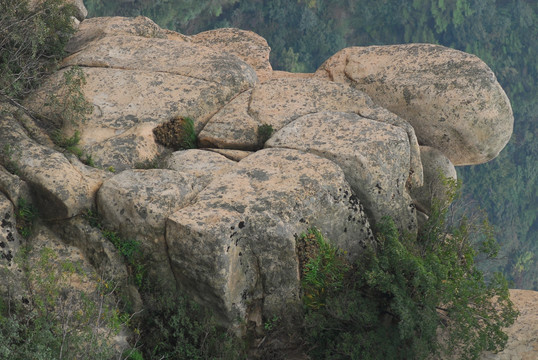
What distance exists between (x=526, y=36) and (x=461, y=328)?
45.2m

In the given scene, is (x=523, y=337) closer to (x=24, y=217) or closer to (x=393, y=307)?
(x=393, y=307)

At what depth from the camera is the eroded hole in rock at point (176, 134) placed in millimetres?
11055

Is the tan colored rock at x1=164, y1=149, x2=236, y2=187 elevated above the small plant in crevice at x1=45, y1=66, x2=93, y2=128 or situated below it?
below

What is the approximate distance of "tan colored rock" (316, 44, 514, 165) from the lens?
38.8 feet

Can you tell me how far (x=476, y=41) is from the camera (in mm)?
48312

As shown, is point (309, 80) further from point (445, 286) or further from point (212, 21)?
point (212, 21)

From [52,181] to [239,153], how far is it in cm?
319

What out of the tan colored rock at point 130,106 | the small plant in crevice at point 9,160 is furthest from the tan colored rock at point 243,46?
the small plant in crevice at point 9,160

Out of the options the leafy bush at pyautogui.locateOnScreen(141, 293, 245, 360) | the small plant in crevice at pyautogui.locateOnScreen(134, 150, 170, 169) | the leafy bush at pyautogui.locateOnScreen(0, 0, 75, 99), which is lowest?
the leafy bush at pyautogui.locateOnScreen(141, 293, 245, 360)

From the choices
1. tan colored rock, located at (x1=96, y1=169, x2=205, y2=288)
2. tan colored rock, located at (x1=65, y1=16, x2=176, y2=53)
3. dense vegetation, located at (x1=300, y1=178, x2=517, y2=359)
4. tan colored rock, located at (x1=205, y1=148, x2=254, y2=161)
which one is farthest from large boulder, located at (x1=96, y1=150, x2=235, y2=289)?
tan colored rock, located at (x1=65, y1=16, x2=176, y2=53)

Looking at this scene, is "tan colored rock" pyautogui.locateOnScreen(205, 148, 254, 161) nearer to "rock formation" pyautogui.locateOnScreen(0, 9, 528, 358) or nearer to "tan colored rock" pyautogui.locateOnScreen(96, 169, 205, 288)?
"rock formation" pyautogui.locateOnScreen(0, 9, 528, 358)

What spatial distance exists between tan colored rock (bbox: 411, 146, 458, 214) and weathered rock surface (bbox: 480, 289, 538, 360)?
89.3 inches

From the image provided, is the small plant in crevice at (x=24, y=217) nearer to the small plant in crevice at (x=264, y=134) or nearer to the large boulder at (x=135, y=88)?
the large boulder at (x=135, y=88)

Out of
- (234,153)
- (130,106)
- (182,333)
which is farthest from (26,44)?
(182,333)
